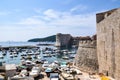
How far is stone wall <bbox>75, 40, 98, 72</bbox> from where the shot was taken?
96.7 feet

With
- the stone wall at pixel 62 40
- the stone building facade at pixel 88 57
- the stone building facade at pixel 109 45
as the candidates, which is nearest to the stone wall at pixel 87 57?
the stone building facade at pixel 88 57

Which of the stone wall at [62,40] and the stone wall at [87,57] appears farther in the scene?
the stone wall at [62,40]

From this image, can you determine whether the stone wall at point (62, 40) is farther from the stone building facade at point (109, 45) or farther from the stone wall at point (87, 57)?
the stone building facade at point (109, 45)

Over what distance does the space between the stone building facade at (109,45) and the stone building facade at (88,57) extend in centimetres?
125

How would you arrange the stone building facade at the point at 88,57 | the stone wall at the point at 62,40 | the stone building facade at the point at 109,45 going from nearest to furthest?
the stone building facade at the point at 109,45, the stone building facade at the point at 88,57, the stone wall at the point at 62,40

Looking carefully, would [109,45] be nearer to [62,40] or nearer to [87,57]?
[87,57]

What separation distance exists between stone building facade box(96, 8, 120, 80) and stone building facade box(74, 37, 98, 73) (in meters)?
1.25

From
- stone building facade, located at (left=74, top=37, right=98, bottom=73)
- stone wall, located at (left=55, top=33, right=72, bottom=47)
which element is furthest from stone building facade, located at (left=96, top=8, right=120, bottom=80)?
stone wall, located at (left=55, top=33, right=72, bottom=47)

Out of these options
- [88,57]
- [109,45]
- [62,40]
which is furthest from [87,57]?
[62,40]

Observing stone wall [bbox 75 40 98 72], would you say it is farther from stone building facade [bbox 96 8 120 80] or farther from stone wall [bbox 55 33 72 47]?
stone wall [bbox 55 33 72 47]

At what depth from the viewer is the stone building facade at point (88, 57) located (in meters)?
29.4

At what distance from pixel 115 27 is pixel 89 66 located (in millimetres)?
9622

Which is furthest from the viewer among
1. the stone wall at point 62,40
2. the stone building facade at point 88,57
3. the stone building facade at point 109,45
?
the stone wall at point 62,40

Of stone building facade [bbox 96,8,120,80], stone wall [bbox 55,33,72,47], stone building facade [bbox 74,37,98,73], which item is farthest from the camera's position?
stone wall [bbox 55,33,72,47]
